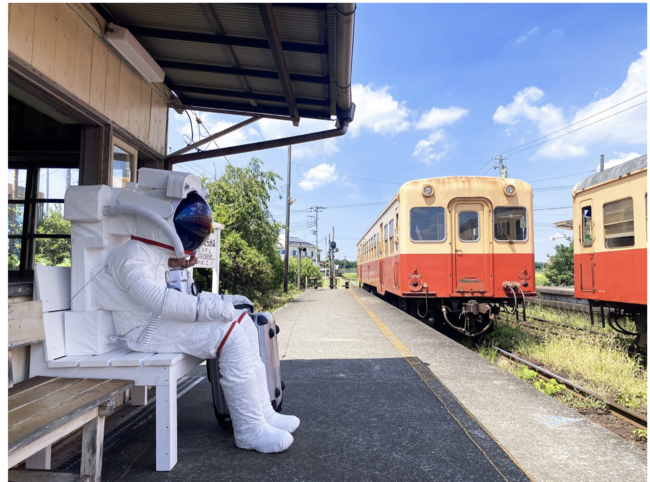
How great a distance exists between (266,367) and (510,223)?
6.32 m

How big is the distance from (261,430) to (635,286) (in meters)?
5.75

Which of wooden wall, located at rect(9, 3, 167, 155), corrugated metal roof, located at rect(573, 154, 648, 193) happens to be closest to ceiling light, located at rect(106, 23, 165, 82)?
wooden wall, located at rect(9, 3, 167, 155)

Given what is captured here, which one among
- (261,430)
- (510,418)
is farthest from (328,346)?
(261,430)

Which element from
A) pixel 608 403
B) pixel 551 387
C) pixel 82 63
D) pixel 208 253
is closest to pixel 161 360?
pixel 82 63

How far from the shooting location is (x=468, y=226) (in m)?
8.18

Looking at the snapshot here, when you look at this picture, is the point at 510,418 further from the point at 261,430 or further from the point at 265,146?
the point at 265,146

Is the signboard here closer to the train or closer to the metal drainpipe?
the metal drainpipe

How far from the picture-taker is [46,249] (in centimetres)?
458

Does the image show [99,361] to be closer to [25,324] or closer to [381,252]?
[25,324]

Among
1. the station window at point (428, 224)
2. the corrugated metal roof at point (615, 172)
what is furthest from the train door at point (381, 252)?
the corrugated metal roof at point (615, 172)

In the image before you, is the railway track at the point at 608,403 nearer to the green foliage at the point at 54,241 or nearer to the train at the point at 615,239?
the train at the point at 615,239

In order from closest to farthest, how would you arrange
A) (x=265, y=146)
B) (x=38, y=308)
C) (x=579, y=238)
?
(x=38, y=308), (x=265, y=146), (x=579, y=238)

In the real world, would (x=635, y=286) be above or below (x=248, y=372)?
above

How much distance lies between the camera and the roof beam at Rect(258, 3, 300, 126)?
3281 mm
